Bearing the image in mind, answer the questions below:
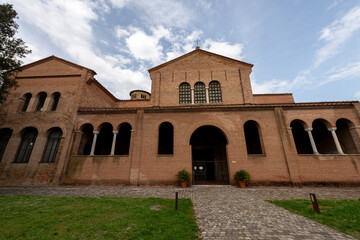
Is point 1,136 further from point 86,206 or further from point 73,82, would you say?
point 86,206

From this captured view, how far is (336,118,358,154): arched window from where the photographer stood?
11.2m

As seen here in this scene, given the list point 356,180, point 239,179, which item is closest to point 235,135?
point 239,179

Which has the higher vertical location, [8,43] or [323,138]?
[8,43]

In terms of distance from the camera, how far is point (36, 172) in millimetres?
11531

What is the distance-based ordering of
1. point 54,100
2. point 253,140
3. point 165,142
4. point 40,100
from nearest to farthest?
point 54,100 → point 40,100 → point 253,140 → point 165,142

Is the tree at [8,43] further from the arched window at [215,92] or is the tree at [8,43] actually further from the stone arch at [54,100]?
the arched window at [215,92]

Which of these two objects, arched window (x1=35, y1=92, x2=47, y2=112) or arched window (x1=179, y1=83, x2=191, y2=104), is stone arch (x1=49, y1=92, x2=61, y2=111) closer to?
arched window (x1=35, y1=92, x2=47, y2=112)

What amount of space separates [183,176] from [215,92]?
9.77 m

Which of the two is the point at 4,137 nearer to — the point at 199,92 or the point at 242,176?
the point at 199,92

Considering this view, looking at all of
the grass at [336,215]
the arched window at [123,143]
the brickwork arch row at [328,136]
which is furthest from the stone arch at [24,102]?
the brickwork arch row at [328,136]

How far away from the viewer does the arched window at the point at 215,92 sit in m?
16.0

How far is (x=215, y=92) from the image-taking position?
16.2 meters

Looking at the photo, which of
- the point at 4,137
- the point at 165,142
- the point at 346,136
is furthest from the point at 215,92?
the point at 4,137

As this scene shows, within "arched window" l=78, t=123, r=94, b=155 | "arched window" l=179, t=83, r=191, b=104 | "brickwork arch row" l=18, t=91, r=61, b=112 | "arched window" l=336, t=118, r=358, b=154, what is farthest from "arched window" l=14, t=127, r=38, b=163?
"arched window" l=336, t=118, r=358, b=154
